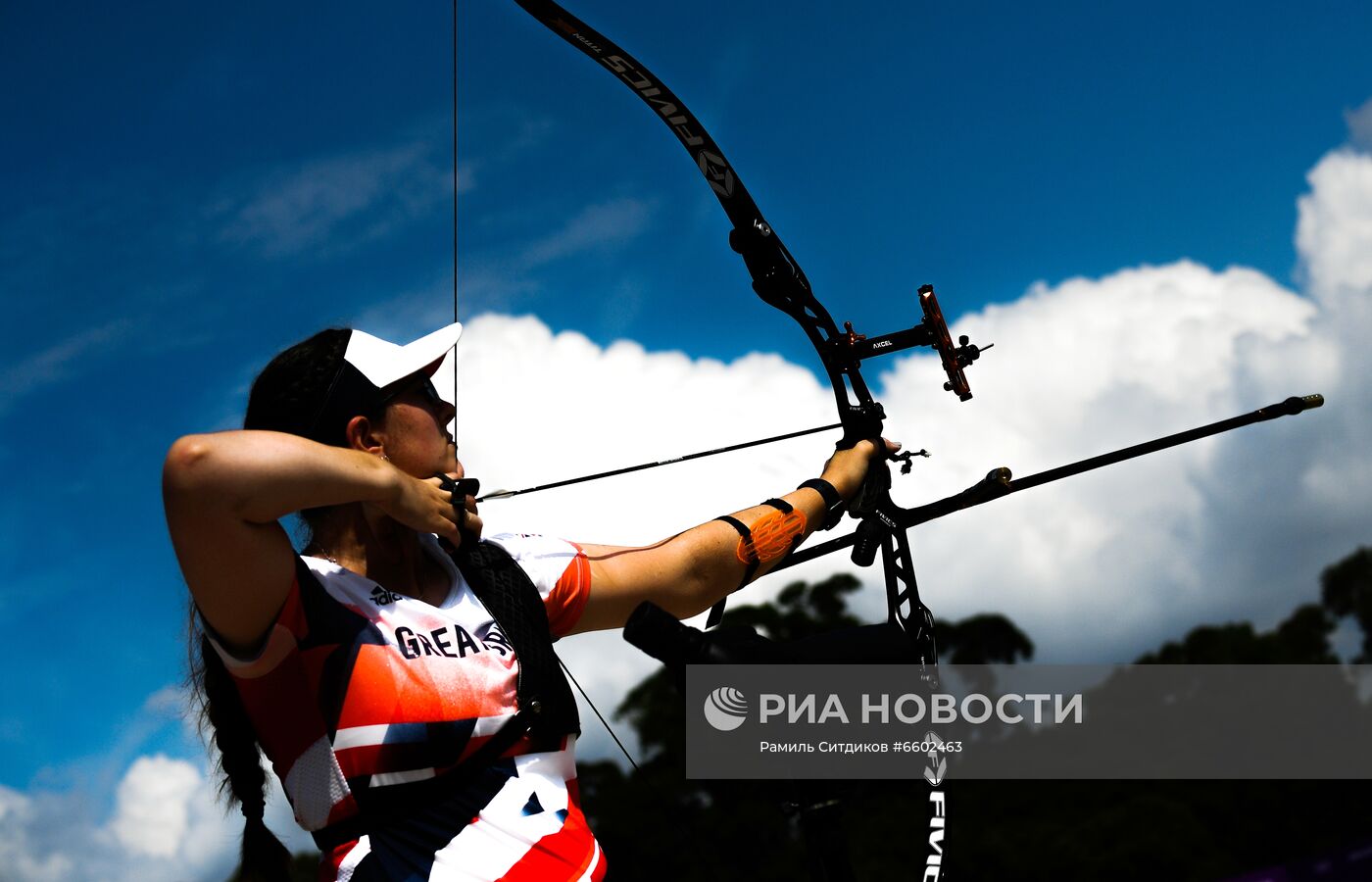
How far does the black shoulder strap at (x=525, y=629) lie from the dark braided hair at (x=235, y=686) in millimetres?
263

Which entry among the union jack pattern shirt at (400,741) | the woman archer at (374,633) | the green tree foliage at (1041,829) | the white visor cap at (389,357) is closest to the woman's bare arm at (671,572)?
the woman archer at (374,633)

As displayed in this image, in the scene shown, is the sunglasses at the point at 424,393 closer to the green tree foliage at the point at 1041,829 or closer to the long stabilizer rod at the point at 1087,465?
the long stabilizer rod at the point at 1087,465

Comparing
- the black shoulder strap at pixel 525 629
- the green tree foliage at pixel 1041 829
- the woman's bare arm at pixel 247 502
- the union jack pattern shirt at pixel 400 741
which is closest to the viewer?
the woman's bare arm at pixel 247 502

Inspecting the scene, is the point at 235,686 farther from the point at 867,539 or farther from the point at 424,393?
the point at 867,539

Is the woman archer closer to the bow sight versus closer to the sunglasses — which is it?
the sunglasses

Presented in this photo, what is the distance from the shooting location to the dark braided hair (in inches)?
60.2

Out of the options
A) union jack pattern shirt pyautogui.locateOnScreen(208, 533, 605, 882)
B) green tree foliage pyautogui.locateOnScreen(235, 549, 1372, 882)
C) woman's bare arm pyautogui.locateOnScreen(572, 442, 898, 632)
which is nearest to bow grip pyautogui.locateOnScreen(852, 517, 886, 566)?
woman's bare arm pyautogui.locateOnScreen(572, 442, 898, 632)

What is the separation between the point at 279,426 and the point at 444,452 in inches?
9.6

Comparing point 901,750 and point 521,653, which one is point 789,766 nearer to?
point 521,653

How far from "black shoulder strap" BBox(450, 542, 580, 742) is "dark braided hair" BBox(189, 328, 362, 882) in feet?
0.86

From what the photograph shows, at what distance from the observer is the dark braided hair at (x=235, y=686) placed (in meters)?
1.53

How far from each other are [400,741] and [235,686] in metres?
0.29

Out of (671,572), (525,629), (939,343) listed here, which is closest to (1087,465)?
(939,343)

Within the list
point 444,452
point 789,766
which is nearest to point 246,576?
point 444,452
